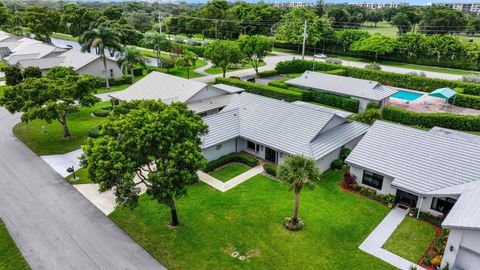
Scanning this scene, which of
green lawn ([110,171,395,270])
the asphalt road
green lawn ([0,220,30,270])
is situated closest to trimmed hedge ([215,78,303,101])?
green lawn ([110,171,395,270])

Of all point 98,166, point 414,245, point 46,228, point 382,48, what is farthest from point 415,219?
point 382,48

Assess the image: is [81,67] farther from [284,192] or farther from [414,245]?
[414,245]

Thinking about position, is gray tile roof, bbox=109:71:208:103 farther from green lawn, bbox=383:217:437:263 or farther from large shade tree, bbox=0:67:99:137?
green lawn, bbox=383:217:437:263

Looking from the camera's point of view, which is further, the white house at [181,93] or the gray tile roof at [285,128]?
the white house at [181,93]

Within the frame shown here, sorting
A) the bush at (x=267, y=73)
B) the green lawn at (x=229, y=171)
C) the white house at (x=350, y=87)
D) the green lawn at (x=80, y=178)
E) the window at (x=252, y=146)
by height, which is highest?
the white house at (x=350, y=87)

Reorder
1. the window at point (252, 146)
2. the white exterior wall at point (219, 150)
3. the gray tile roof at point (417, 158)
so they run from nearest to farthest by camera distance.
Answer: the gray tile roof at point (417, 158)
the white exterior wall at point (219, 150)
the window at point (252, 146)

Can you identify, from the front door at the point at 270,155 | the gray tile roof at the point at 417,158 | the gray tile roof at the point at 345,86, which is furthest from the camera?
the gray tile roof at the point at 345,86

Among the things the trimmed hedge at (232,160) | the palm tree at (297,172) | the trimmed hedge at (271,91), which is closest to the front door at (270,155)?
the trimmed hedge at (232,160)

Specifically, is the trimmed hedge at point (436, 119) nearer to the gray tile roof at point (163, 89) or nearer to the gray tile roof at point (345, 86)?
the gray tile roof at point (345, 86)
